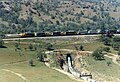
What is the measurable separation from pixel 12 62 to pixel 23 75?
2021 centimetres

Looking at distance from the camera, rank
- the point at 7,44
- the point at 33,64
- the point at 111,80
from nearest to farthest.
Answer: the point at 111,80 < the point at 33,64 < the point at 7,44

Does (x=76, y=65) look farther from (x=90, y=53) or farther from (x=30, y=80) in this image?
(x=30, y=80)

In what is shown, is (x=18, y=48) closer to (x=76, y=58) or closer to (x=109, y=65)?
(x=76, y=58)

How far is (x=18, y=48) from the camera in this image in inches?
5251

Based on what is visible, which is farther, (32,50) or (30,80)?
(32,50)

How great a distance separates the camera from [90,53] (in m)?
132

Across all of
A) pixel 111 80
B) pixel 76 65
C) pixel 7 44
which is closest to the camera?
pixel 111 80

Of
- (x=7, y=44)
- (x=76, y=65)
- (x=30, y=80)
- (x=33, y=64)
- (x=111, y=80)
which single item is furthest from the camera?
(x=7, y=44)

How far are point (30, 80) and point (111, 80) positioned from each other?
26922 millimetres

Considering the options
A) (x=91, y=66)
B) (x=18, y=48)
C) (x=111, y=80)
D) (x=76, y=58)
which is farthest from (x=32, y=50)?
(x=111, y=80)

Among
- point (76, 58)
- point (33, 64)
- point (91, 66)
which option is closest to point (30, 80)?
point (33, 64)

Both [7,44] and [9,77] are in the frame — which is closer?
[9,77]

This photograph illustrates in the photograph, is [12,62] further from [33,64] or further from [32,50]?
[32,50]

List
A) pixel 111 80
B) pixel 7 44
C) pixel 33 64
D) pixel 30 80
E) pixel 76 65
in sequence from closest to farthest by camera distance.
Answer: pixel 30 80
pixel 111 80
pixel 33 64
pixel 76 65
pixel 7 44
